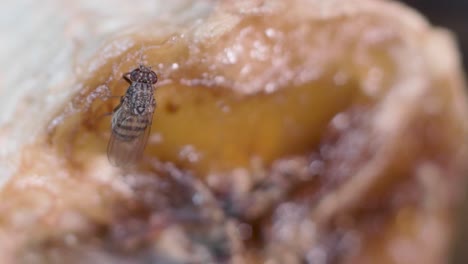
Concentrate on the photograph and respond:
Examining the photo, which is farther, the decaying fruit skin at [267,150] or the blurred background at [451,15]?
the blurred background at [451,15]

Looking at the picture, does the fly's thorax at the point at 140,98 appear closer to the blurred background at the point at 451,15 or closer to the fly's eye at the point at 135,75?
the fly's eye at the point at 135,75

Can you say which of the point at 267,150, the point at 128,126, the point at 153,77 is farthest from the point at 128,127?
the point at 267,150

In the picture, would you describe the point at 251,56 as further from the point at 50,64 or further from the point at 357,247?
the point at 357,247

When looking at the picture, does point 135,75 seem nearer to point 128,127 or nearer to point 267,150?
point 128,127

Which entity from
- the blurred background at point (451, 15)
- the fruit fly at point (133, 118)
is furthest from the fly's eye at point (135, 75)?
the blurred background at point (451, 15)

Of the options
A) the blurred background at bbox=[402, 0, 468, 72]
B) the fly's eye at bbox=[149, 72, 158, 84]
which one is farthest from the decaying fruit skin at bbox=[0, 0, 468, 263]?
the blurred background at bbox=[402, 0, 468, 72]

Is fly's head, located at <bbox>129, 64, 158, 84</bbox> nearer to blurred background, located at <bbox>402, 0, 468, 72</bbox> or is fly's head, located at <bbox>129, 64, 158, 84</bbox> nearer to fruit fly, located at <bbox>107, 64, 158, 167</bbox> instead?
fruit fly, located at <bbox>107, 64, 158, 167</bbox>

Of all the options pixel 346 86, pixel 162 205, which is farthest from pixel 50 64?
pixel 346 86
